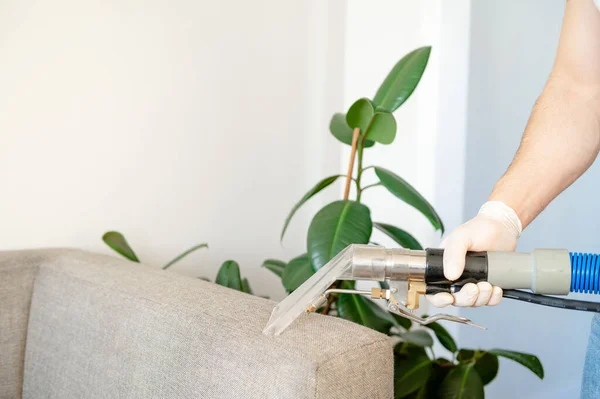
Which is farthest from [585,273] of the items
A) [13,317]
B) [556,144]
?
[13,317]

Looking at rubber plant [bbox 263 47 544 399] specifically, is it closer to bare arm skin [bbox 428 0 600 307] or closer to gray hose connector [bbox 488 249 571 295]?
bare arm skin [bbox 428 0 600 307]

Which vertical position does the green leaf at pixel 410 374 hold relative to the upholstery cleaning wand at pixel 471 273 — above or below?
below

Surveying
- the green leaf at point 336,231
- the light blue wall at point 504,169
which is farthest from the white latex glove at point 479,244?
the light blue wall at point 504,169

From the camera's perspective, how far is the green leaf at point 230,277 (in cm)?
138

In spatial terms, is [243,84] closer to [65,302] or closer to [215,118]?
[215,118]

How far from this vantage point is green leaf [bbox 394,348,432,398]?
52.6 inches

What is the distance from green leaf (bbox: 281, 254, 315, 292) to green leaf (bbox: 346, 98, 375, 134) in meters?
0.30

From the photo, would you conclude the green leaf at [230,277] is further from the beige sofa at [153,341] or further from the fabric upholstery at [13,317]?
the fabric upholstery at [13,317]

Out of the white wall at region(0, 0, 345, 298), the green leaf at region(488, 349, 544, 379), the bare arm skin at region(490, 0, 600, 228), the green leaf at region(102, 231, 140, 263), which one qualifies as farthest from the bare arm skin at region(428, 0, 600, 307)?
the white wall at region(0, 0, 345, 298)

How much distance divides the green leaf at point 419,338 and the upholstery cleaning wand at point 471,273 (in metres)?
0.70

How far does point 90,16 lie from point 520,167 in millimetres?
1049

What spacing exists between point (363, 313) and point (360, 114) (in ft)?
1.35

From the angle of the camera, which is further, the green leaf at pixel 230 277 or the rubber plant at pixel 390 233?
the green leaf at pixel 230 277

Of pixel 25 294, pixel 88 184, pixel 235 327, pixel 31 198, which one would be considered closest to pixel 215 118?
pixel 88 184
